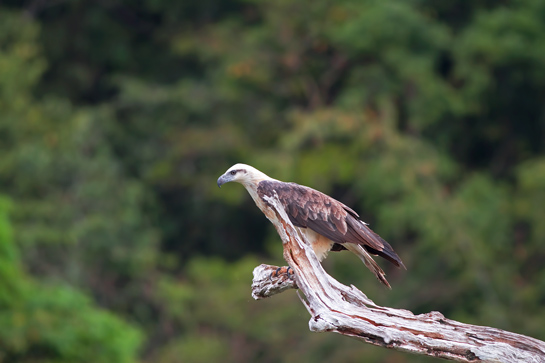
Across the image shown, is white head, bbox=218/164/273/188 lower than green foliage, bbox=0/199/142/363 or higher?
lower

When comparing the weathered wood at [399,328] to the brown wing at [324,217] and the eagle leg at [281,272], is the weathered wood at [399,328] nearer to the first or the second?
the eagle leg at [281,272]

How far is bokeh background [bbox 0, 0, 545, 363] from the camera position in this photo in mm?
21844

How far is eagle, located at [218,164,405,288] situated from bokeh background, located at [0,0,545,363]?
11.8 meters

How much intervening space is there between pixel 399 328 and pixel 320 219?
197 cm

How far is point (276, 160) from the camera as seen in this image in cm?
2217

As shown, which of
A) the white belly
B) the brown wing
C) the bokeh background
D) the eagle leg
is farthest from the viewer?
the bokeh background

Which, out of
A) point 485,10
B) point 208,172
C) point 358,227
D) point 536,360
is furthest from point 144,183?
point 536,360

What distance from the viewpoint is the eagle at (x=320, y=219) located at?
8.28 metres

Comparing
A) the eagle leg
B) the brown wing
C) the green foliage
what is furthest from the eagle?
the green foliage

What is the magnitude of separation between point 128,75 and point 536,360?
879 inches

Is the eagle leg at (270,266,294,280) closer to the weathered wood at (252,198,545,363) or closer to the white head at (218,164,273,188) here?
the weathered wood at (252,198,545,363)

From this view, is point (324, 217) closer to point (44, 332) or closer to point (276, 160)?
point (44, 332)

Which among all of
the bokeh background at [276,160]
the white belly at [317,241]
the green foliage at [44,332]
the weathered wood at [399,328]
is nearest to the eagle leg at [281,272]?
the weathered wood at [399,328]

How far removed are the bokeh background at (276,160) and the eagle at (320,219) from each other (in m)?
11.8
